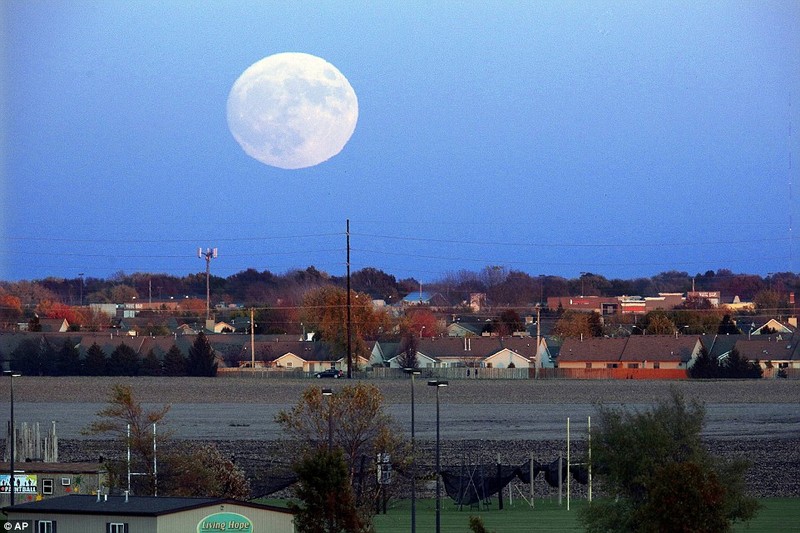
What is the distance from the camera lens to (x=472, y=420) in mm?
45969

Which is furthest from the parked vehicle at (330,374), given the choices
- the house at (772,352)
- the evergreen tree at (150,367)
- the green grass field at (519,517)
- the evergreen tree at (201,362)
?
the green grass field at (519,517)

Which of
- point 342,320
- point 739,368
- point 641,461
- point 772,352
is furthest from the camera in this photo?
point 342,320

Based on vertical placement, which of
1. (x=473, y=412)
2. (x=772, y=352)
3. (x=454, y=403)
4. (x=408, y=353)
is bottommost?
(x=473, y=412)

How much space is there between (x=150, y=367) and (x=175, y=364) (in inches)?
53.5

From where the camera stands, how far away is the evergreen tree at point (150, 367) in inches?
2466

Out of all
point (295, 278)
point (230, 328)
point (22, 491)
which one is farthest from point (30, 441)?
point (295, 278)

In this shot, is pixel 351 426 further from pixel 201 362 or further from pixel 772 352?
pixel 772 352

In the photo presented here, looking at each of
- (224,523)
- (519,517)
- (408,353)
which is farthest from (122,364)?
(224,523)

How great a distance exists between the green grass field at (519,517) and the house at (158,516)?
424 cm

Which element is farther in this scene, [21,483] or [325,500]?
[21,483]

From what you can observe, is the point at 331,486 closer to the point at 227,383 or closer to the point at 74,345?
the point at 227,383

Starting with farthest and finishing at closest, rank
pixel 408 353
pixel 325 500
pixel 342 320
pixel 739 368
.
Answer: pixel 342 320 → pixel 408 353 → pixel 739 368 → pixel 325 500

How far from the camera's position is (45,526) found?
2184 centimetres

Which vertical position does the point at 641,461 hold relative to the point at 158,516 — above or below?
above
